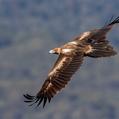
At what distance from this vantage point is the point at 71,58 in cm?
2012

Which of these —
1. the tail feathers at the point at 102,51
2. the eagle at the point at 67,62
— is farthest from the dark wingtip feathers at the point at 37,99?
the tail feathers at the point at 102,51

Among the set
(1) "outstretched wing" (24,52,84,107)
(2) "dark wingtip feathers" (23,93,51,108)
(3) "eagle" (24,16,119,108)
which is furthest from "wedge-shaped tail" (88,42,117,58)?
(2) "dark wingtip feathers" (23,93,51,108)

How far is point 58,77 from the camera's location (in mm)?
19953

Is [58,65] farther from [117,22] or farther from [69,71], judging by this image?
[117,22]

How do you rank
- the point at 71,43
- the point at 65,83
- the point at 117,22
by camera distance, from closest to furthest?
the point at 65,83
the point at 71,43
the point at 117,22

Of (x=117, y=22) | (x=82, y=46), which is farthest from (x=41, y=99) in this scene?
(x=117, y=22)

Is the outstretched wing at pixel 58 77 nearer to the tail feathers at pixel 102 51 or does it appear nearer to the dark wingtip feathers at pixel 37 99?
the dark wingtip feathers at pixel 37 99

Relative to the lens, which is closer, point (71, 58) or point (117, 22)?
point (71, 58)

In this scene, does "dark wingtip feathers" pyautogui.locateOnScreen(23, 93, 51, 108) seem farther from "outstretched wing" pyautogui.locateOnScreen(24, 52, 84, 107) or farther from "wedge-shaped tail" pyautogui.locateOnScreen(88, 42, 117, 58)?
"wedge-shaped tail" pyautogui.locateOnScreen(88, 42, 117, 58)

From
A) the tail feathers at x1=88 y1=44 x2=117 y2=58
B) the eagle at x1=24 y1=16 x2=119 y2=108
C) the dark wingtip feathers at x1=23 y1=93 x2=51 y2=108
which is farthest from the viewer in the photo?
the tail feathers at x1=88 y1=44 x2=117 y2=58

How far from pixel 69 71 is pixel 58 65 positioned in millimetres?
806

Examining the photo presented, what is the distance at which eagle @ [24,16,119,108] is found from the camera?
19.5 meters

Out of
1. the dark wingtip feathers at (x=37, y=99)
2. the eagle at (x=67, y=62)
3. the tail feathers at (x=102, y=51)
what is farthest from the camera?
the tail feathers at (x=102, y=51)

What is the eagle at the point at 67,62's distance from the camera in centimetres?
1953
